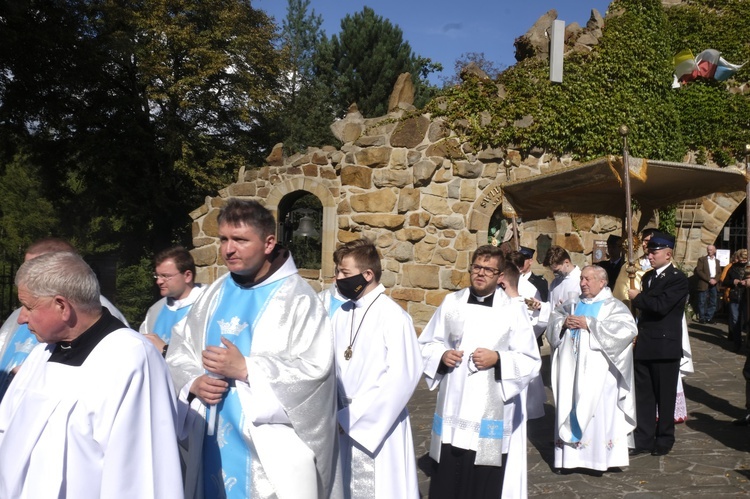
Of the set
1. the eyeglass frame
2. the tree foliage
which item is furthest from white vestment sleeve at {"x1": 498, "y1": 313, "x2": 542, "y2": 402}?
the tree foliage

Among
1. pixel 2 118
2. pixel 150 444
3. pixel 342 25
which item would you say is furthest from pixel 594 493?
pixel 342 25

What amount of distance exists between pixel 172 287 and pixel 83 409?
2.73 metres

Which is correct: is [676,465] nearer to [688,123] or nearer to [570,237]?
[570,237]

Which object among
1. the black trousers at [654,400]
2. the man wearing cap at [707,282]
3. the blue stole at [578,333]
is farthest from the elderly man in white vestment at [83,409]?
the man wearing cap at [707,282]

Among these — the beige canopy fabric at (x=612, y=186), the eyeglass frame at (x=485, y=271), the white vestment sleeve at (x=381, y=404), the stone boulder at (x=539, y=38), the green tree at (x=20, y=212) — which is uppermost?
the stone boulder at (x=539, y=38)

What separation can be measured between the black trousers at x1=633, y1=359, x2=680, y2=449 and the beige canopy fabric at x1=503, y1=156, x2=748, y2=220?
5.73 ft

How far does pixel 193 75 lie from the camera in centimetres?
2069

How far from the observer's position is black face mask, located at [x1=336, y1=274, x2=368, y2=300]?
4312 millimetres

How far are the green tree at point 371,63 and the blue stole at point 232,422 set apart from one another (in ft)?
94.7

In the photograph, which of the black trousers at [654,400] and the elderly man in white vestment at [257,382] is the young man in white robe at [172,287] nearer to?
the elderly man in white vestment at [257,382]

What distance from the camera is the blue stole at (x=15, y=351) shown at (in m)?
3.87

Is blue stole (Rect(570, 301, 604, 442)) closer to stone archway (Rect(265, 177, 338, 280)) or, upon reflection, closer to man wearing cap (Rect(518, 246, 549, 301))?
man wearing cap (Rect(518, 246, 549, 301))

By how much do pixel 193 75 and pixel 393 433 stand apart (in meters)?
18.2

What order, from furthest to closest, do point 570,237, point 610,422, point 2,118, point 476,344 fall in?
point 2,118, point 570,237, point 610,422, point 476,344
